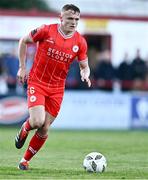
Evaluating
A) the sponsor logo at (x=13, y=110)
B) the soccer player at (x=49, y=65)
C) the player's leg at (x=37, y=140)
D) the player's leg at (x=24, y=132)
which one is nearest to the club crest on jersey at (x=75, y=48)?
the soccer player at (x=49, y=65)

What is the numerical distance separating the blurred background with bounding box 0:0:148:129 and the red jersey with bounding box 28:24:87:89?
1194cm

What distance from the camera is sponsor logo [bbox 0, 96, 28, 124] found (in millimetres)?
24891

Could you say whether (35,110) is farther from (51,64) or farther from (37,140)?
(51,64)

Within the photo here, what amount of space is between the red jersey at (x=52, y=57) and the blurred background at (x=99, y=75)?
1194cm

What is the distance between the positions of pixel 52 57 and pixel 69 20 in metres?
0.66

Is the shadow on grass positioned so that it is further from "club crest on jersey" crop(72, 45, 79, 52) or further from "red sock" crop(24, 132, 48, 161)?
"club crest on jersey" crop(72, 45, 79, 52)

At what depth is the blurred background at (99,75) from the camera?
995 inches

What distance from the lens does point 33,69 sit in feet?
42.8

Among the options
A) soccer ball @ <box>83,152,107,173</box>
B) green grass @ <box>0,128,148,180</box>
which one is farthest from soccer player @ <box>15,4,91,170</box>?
soccer ball @ <box>83,152,107,173</box>

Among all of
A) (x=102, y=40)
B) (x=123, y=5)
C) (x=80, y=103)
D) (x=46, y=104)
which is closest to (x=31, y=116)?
(x=46, y=104)

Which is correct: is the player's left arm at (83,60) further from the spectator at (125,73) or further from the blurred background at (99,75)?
the spectator at (125,73)

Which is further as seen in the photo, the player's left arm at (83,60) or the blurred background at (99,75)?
the blurred background at (99,75)

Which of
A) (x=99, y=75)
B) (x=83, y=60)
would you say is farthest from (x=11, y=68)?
(x=83, y=60)

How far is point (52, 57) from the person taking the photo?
13.0m
